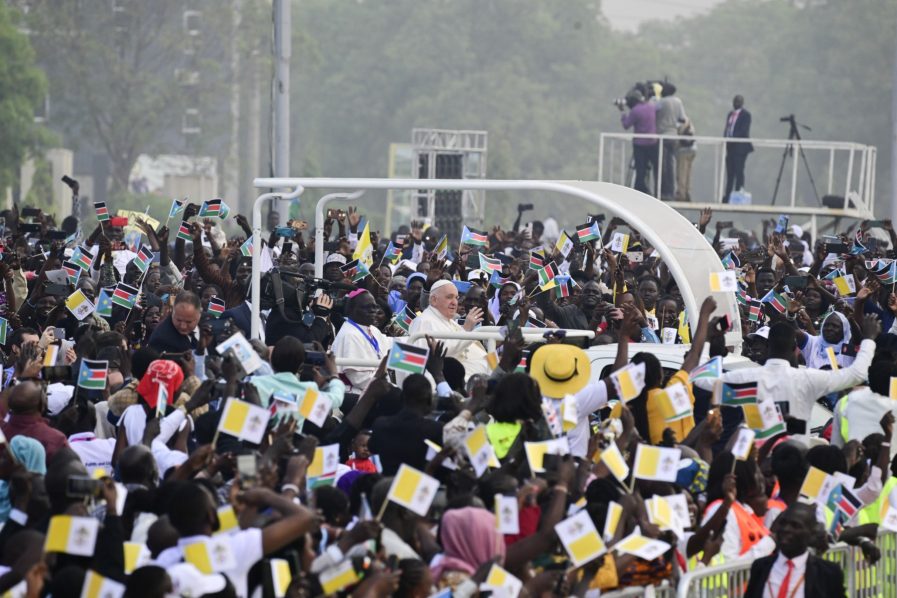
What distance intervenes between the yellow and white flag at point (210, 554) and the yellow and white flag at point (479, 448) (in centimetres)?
141

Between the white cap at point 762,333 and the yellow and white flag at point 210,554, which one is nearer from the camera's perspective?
the yellow and white flag at point 210,554

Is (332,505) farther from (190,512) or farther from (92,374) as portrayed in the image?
(92,374)

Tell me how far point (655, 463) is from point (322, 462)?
1.38 m

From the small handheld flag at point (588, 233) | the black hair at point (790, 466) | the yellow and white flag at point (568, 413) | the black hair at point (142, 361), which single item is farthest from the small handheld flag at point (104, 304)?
the black hair at point (790, 466)

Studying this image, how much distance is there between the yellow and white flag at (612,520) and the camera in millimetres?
7758

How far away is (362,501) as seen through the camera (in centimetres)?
803

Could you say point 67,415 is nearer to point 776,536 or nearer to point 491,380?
point 491,380

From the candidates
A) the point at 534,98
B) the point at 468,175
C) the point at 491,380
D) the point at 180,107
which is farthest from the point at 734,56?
the point at 491,380

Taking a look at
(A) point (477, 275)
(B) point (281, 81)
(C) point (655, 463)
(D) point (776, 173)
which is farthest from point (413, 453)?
(D) point (776, 173)

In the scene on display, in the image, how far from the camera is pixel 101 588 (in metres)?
6.56

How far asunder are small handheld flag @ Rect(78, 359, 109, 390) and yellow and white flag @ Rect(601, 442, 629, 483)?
299 cm

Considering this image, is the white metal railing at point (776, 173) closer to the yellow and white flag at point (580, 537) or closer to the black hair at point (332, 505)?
the black hair at point (332, 505)

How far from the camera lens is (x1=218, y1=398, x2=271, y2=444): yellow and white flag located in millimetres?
8070

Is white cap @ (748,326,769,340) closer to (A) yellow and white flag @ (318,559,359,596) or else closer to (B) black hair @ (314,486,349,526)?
(B) black hair @ (314,486,349,526)
